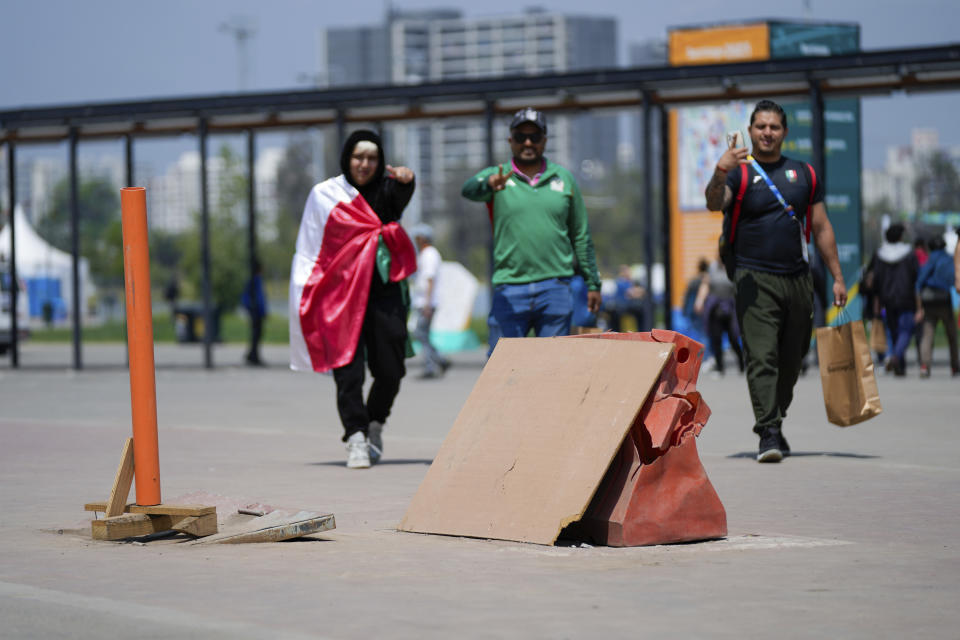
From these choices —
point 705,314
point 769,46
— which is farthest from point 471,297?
point 769,46

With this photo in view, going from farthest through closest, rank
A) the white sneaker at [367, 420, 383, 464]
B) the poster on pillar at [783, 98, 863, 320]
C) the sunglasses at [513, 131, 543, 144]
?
the poster on pillar at [783, 98, 863, 320]
the white sneaker at [367, 420, 383, 464]
the sunglasses at [513, 131, 543, 144]

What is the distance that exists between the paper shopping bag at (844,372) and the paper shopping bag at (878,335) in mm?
9945

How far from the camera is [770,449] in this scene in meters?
9.23

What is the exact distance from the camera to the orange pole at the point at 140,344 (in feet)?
20.9

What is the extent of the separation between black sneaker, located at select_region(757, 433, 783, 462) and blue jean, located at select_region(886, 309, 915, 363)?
946cm

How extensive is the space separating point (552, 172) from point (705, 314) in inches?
400

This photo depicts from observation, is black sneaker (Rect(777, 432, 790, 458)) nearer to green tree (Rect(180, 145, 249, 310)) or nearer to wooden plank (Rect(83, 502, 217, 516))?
wooden plank (Rect(83, 502, 217, 516))

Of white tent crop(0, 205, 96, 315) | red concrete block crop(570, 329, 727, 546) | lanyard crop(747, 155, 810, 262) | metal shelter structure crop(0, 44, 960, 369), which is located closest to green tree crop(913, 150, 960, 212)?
metal shelter structure crop(0, 44, 960, 369)

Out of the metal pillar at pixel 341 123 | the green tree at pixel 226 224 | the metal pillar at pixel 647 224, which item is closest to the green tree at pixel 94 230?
the metal pillar at pixel 341 123

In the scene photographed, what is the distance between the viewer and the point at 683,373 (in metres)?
6.28

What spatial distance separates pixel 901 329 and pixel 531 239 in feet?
33.7

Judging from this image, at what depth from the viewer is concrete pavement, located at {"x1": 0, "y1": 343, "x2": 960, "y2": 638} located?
4.59 meters

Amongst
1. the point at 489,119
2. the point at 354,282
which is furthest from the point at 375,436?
the point at 489,119

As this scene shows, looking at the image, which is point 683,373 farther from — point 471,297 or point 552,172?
point 471,297
